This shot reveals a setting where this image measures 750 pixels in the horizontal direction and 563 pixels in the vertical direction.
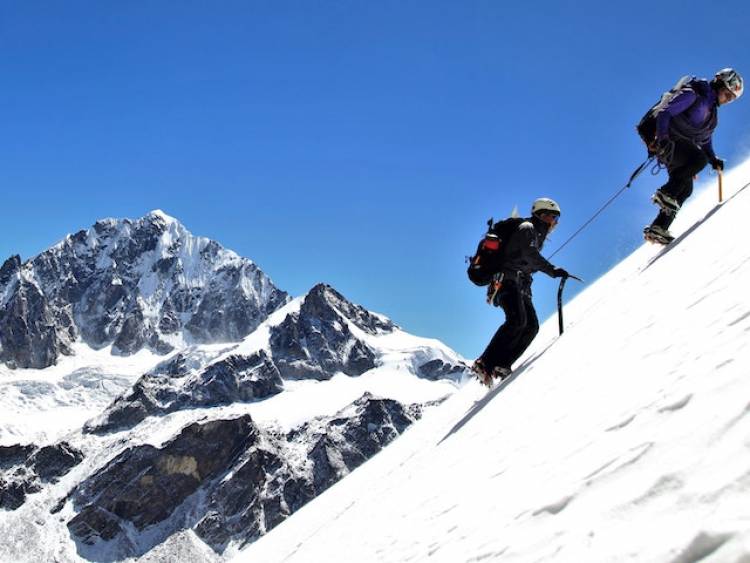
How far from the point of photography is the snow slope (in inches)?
111

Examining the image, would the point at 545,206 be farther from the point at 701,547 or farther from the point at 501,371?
the point at 701,547

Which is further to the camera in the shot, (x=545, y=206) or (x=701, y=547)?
(x=545, y=206)

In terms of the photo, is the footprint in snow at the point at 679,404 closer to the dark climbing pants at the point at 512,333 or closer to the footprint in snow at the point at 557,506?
the footprint in snow at the point at 557,506

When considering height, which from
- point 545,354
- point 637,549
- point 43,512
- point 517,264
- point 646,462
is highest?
point 43,512

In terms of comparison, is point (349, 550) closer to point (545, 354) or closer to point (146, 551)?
point (545, 354)

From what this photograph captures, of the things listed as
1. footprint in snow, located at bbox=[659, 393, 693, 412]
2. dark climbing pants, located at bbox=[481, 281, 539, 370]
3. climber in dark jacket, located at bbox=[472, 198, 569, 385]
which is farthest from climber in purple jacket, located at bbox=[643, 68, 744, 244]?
footprint in snow, located at bbox=[659, 393, 693, 412]

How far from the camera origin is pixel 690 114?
36.0 feet

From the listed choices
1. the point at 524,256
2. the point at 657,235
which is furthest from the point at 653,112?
the point at 524,256

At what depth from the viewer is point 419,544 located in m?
5.11

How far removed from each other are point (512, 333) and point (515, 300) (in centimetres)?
49

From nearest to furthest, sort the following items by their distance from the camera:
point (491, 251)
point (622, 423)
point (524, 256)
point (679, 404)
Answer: point (679, 404) < point (622, 423) < point (524, 256) < point (491, 251)

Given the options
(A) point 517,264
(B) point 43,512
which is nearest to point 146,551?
(B) point 43,512

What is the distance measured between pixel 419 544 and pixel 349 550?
67.9 inches

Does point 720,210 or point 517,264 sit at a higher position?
point 517,264
